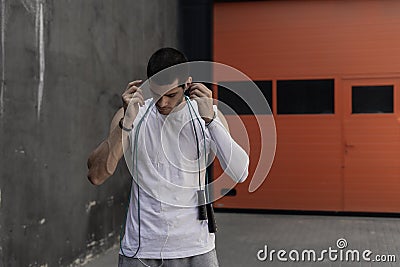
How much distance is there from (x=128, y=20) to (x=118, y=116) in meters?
5.27

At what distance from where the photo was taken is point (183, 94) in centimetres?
233

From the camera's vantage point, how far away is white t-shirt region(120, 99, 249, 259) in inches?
92.8

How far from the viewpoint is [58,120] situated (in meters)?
5.45

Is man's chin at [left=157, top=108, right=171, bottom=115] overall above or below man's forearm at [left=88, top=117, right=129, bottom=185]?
above

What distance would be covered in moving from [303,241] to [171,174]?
5.41 meters

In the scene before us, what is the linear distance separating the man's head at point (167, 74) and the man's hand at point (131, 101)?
6 centimetres

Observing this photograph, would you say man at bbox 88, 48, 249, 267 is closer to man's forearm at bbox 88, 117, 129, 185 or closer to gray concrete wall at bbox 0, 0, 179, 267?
man's forearm at bbox 88, 117, 129, 185

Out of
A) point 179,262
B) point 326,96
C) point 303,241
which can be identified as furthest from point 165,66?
point 326,96

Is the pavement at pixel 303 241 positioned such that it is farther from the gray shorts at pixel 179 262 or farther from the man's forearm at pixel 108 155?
the man's forearm at pixel 108 155

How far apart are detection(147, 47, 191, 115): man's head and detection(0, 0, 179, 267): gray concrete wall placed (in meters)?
2.67

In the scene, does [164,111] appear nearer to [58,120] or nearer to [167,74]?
[167,74]

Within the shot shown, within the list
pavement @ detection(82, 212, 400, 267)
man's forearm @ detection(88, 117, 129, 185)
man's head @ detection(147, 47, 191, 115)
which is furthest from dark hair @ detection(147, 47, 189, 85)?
pavement @ detection(82, 212, 400, 267)

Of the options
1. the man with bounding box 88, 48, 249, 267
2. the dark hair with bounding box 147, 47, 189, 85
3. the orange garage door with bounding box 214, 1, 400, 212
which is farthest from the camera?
the orange garage door with bounding box 214, 1, 400, 212

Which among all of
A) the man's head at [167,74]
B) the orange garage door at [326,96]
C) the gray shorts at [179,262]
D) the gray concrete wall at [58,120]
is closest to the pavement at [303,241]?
the orange garage door at [326,96]
